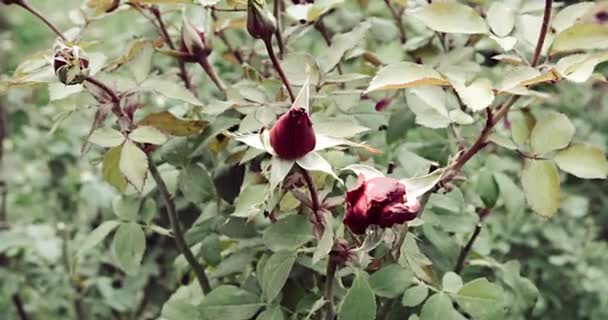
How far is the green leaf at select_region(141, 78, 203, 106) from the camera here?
64cm

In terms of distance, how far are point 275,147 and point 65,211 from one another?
863 mm

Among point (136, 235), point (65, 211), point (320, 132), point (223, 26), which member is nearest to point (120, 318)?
point (65, 211)

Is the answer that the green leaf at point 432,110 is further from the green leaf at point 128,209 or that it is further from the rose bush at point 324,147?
the green leaf at point 128,209

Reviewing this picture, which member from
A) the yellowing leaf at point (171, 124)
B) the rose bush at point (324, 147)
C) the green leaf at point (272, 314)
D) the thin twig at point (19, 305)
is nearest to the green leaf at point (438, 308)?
the rose bush at point (324, 147)

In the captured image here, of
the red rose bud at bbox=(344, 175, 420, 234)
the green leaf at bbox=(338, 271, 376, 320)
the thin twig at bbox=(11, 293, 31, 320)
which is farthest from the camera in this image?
the thin twig at bbox=(11, 293, 31, 320)

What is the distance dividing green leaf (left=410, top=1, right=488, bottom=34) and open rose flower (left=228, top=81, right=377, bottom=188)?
0.13 meters

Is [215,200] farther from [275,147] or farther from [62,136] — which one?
[62,136]

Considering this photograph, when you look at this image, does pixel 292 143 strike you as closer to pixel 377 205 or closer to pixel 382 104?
pixel 377 205

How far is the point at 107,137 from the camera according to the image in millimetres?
619

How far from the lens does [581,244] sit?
1.27 metres

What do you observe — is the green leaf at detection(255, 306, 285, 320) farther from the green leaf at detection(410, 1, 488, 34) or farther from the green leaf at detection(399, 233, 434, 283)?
the green leaf at detection(410, 1, 488, 34)

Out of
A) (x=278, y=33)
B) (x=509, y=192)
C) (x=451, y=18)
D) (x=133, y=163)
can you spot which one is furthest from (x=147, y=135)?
(x=509, y=192)

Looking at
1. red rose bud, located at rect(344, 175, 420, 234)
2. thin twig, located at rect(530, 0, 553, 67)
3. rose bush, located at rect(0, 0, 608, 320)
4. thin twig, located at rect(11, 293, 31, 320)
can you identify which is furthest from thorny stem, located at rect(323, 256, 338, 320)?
thin twig, located at rect(11, 293, 31, 320)

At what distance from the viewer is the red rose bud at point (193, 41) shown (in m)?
0.68
